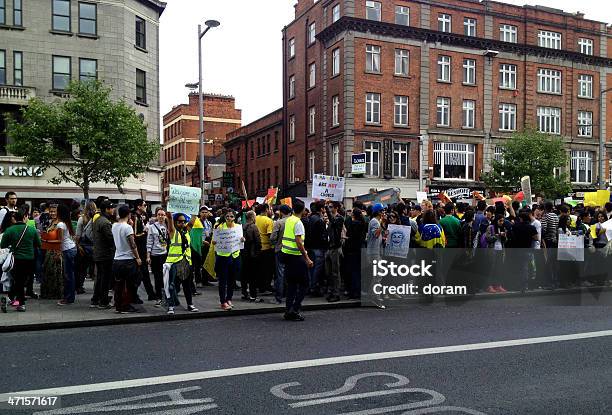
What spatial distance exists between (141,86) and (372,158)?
14.7 m

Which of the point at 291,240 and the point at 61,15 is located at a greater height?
the point at 61,15

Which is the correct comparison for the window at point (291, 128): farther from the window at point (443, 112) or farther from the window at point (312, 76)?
the window at point (443, 112)

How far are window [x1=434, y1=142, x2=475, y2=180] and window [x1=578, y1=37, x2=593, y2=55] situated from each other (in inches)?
511

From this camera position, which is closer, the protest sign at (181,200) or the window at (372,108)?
the protest sign at (181,200)

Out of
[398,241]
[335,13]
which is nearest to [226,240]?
[398,241]

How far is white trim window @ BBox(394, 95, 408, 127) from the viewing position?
37.1 m

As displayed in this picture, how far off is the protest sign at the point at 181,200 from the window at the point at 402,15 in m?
29.1

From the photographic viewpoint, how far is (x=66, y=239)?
416 inches

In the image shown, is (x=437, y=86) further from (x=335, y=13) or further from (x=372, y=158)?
(x=335, y=13)

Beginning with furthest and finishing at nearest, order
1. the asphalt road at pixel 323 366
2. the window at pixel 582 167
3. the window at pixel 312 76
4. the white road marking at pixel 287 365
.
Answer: the window at pixel 582 167
the window at pixel 312 76
the white road marking at pixel 287 365
the asphalt road at pixel 323 366

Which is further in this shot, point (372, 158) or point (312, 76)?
point (312, 76)

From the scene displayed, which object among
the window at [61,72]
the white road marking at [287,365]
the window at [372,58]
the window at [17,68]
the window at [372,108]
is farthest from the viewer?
the window at [372,108]

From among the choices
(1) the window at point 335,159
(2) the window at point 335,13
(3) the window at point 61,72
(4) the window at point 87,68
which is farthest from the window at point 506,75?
(3) the window at point 61,72

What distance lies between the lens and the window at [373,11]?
36.4 metres
